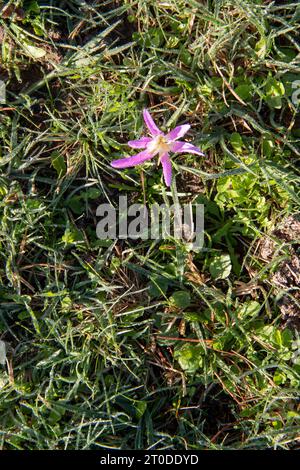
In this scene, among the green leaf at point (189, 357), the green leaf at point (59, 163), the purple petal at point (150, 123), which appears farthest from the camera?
the green leaf at point (59, 163)

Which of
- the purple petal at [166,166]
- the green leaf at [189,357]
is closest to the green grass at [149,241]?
the green leaf at [189,357]

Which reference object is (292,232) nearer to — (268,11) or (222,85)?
(222,85)

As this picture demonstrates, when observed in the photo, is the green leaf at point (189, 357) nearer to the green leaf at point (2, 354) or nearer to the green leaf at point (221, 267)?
the green leaf at point (221, 267)

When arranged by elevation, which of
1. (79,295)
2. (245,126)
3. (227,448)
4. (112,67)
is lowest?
(227,448)

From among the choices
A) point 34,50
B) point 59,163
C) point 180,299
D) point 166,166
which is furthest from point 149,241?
point 34,50

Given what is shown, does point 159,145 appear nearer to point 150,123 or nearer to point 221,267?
point 150,123

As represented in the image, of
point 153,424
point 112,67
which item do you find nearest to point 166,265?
point 153,424

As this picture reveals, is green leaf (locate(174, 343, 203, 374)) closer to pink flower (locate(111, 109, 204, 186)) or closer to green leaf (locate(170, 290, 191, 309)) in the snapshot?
green leaf (locate(170, 290, 191, 309))
